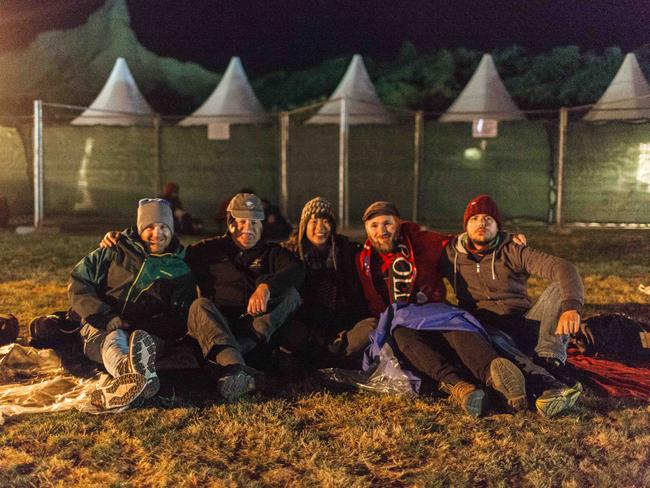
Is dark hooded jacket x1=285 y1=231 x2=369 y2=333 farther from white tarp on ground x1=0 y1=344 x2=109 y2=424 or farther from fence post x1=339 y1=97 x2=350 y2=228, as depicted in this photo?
fence post x1=339 y1=97 x2=350 y2=228

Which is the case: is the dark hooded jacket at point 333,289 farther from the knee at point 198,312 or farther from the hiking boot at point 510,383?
the hiking boot at point 510,383

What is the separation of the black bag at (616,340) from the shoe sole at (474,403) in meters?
1.46

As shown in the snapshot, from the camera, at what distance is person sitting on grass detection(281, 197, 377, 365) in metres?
4.03

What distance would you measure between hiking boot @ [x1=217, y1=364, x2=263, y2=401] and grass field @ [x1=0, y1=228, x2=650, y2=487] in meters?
0.07

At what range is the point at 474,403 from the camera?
3.13 meters

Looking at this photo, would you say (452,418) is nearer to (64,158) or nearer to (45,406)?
(45,406)

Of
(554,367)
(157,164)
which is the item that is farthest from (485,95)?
(554,367)

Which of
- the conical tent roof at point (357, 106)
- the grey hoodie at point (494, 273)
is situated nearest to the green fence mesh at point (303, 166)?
the conical tent roof at point (357, 106)

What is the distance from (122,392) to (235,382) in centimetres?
57

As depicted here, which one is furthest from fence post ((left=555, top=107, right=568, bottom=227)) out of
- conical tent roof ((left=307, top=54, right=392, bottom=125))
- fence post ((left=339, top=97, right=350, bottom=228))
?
conical tent roof ((left=307, top=54, right=392, bottom=125))

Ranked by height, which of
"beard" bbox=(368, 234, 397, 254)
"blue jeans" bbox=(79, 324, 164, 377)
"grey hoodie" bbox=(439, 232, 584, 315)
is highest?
"beard" bbox=(368, 234, 397, 254)

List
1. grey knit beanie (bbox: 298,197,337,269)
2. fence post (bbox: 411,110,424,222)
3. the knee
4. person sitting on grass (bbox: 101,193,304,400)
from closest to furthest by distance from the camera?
the knee, person sitting on grass (bbox: 101,193,304,400), grey knit beanie (bbox: 298,197,337,269), fence post (bbox: 411,110,424,222)

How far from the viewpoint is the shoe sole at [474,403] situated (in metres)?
3.13

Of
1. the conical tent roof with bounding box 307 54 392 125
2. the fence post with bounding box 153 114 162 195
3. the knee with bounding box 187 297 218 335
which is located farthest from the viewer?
the conical tent roof with bounding box 307 54 392 125
